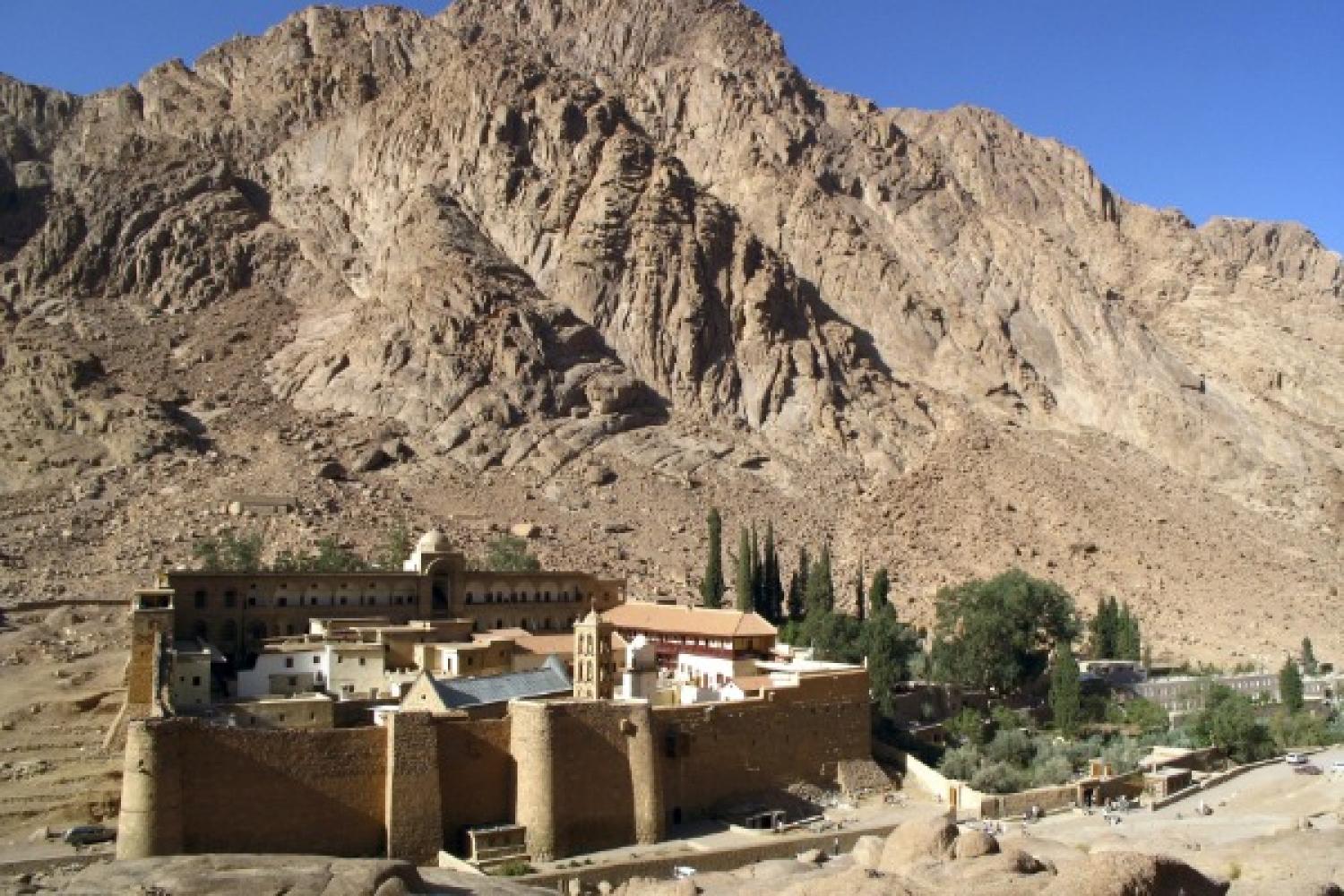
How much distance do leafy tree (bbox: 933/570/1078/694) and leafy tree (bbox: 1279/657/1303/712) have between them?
6.84 meters

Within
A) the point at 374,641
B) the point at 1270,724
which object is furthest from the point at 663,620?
the point at 1270,724

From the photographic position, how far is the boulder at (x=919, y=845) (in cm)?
1627

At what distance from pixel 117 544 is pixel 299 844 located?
109 ft

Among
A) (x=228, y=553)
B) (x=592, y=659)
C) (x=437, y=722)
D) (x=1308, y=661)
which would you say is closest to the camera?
(x=437, y=722)

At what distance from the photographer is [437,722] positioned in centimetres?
2827

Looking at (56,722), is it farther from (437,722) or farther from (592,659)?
(592,659)

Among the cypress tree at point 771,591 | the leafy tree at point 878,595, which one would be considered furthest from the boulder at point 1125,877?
the cypress tree at point 771,591

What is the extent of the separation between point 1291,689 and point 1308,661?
1083 cm

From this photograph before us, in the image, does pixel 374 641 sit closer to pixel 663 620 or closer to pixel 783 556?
pixel 663 620

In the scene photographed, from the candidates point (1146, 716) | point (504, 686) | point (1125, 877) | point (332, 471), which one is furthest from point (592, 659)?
point (332, 471)

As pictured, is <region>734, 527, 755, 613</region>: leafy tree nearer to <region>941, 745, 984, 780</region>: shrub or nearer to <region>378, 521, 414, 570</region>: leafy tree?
<region>378, 521, 414, 570</region>: leafy tree

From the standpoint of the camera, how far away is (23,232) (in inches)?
3378

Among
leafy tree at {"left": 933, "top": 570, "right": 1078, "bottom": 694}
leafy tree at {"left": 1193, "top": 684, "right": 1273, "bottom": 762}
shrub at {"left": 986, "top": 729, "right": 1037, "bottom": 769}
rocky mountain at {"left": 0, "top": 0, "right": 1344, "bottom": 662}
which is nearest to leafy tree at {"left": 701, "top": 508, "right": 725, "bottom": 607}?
rocky mountain at {"left": 0, "top": 0, "right": 1344, "bottom": 662}

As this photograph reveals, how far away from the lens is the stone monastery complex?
26172mm
